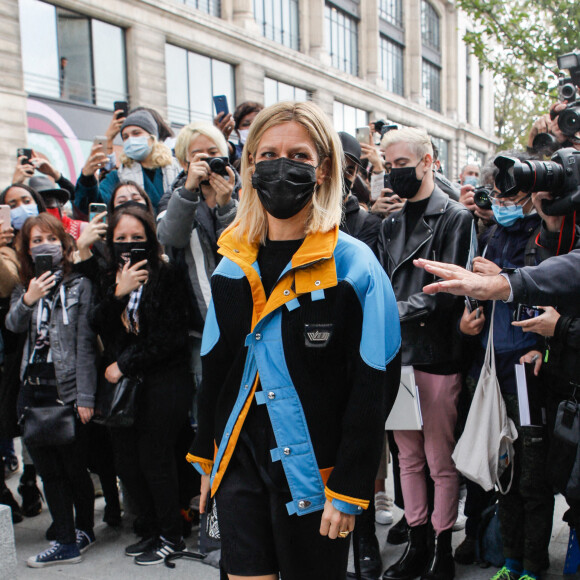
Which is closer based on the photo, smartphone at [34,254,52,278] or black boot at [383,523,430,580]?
black boot at [383,523,430,580]

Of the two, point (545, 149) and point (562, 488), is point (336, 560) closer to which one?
point (562, 488)

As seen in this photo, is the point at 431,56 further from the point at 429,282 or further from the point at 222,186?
the point at 429,282

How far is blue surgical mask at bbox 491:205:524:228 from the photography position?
3365 mm

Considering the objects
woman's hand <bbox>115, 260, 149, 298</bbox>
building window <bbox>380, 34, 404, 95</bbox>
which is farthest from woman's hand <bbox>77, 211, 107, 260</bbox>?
building window <bbox>380, 34, 404, 95</bbox>

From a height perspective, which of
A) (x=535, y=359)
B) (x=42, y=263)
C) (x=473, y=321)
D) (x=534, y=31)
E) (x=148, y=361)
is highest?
(x=534, y=31)

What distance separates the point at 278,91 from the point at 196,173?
20959mm

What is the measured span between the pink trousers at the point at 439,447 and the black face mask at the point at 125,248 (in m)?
1.91

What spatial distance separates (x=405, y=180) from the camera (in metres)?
3.62

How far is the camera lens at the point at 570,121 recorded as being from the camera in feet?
10.0

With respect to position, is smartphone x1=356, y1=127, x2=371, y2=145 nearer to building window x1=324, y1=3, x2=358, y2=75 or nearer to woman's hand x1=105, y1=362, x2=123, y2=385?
woman's hand x1=105, y1=362, x2=123, y2=385

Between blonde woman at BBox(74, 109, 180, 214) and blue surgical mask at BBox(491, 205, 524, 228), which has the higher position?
blonde woman at BBox(74, 109, 180, 214)

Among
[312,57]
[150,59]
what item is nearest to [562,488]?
[150,59]

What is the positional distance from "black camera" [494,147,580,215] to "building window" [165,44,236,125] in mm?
17163

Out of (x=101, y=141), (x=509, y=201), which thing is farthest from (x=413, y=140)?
(x=101, y=141)
